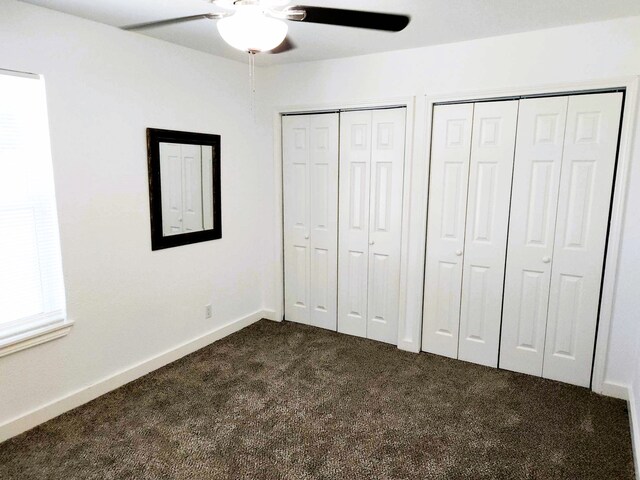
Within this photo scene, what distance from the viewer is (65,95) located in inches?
94.4

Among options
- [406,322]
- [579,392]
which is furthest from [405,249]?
[579,392]

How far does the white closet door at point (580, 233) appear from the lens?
2596 mm

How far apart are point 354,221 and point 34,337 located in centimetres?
235

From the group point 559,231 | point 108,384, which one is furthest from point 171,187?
point 559,231

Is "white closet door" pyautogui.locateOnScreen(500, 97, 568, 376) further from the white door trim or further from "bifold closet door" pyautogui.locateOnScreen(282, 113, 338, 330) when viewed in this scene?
"bifold closet door" pyautogui.locateOnScreen(282, 113, 338, 330)

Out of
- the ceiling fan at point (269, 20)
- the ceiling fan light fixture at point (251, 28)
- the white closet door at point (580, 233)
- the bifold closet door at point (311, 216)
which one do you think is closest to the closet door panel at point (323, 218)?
the bifold closet door at point (311, 216)

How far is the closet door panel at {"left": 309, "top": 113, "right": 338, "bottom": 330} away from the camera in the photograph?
3.56 meters

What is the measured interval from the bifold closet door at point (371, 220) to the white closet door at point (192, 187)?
1.16 metres

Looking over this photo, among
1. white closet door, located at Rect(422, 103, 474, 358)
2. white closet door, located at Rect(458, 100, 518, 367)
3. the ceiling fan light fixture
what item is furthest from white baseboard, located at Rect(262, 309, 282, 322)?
the ceiling fan light fixture

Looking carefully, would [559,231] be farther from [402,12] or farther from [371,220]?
[402,12]

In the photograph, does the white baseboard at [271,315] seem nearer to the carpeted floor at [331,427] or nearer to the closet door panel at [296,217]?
the closet door panel at [296,217]

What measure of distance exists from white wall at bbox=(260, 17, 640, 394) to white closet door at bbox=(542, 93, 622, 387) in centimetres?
13

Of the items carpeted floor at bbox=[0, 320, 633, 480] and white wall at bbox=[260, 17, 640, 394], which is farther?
white wall at bbox=[260, 17, 640, 394]

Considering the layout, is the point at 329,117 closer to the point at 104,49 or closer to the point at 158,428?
the point at 104,49
